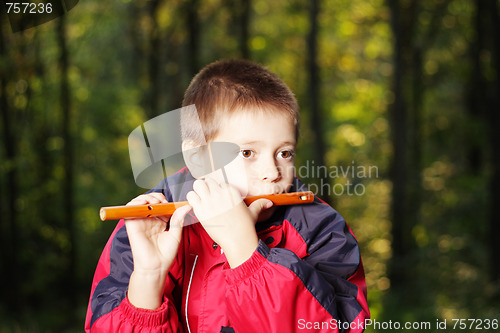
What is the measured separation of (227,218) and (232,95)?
32 centimetres

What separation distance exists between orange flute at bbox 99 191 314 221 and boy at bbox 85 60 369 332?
0.9 inches

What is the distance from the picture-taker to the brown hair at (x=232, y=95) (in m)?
1.20

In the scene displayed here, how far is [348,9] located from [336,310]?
10.5 m

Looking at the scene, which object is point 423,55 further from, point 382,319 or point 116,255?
point 116,255

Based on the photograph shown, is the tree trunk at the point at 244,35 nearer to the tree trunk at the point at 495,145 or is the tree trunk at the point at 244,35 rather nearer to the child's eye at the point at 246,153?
the tree trunk at the point at 495,145

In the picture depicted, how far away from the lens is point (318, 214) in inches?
49.5

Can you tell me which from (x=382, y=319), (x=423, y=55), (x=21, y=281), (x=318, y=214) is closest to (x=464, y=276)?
(x=382, y=319)

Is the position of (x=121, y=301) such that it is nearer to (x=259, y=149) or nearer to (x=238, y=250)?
(x=238, y=250)

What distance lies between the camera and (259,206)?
116 centimetres

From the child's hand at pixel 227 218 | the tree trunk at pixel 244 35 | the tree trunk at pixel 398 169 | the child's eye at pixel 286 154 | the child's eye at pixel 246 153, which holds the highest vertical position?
the tree trunk at pixel 244 35

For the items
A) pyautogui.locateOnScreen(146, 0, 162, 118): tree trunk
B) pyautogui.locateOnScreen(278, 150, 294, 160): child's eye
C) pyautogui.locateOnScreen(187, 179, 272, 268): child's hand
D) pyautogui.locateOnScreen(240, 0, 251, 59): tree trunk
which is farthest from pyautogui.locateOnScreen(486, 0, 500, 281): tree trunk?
pyautogui.locateOnScreen(146, 0, 162, 118): tree trunk

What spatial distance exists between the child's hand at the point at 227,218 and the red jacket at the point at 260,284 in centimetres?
3

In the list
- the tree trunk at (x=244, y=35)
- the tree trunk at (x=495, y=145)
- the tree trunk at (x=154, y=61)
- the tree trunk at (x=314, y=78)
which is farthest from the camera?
the tree trunk at (x=154, y=61)

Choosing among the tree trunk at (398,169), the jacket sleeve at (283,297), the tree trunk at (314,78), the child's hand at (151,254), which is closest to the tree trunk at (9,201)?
the tree trunk at (314,78)
